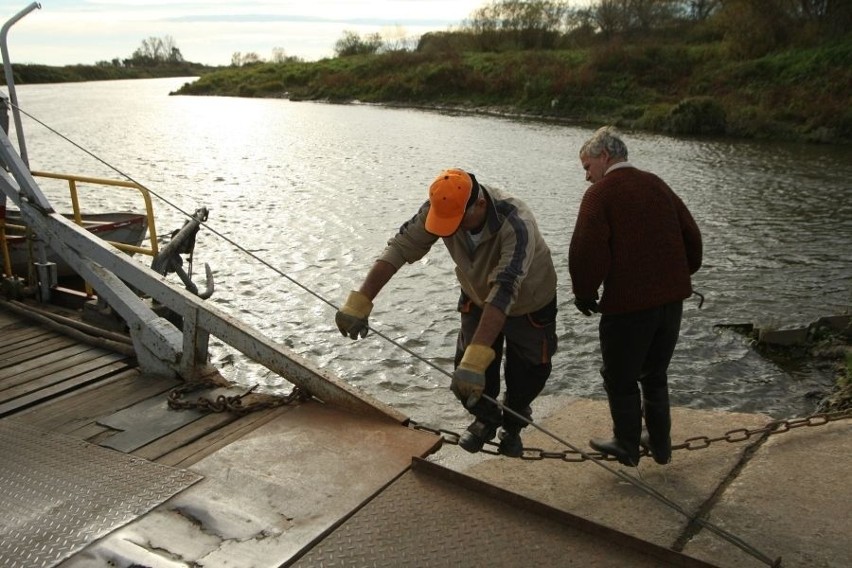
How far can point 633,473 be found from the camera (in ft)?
15.0

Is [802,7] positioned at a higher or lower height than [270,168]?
higher

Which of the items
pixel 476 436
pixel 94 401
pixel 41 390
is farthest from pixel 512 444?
pixel 41 390

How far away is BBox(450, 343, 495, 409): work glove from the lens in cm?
355

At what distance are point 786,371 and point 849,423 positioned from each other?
3.27 metres

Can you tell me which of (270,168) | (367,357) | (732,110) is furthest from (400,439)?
(732,110)

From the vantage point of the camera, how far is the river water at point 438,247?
27.2 ft

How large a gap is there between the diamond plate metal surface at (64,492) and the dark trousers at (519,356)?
168 centimetres

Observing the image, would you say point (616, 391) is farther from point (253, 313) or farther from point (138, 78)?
point (138, 78)

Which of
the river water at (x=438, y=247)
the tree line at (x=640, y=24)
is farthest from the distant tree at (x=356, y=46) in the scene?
the river water at (x=438, y=247)

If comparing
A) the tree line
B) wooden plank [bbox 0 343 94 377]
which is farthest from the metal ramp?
the tree line

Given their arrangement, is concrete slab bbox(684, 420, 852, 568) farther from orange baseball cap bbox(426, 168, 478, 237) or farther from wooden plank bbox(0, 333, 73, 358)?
wooden plank bbox(0, 333, 73, 358)

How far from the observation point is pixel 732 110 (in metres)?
32.4

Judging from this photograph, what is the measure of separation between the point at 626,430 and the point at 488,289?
48.0 inches

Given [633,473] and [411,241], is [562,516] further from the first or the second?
[411,241]
